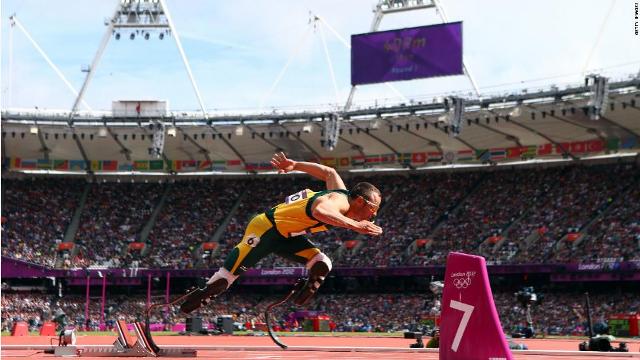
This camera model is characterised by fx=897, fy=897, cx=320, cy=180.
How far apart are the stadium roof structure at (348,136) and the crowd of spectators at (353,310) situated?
9445mm

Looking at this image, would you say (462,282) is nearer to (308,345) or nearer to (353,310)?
(308,345)

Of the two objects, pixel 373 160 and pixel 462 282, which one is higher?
pixel 373 160

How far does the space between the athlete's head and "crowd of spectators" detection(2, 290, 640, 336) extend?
1404 inches

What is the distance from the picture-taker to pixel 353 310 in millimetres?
53125

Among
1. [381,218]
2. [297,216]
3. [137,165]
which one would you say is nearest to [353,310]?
[381,218]

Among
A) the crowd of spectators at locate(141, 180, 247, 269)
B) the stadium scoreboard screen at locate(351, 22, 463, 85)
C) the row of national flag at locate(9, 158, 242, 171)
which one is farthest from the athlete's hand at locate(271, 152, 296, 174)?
the row of national flag at locate(9, 158, 242, 171)

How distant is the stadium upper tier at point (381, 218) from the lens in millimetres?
50438

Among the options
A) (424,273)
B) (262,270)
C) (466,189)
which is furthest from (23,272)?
(466,189)

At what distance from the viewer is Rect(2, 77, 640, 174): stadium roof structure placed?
159 ft

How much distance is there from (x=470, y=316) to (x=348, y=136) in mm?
48665

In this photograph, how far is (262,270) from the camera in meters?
55.4

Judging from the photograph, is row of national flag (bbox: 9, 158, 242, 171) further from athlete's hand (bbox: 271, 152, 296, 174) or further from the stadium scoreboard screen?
athlete's hand (bbox: 271, 152, 296, 174)

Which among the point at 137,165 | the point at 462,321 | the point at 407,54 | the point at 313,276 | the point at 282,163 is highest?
the point at 407,54

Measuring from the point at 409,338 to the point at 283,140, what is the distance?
77.0 ft
